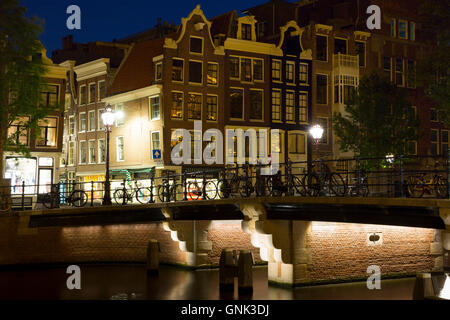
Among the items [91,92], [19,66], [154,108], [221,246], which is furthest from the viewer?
[91,92]

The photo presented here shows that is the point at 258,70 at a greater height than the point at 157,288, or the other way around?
the point at 258,70

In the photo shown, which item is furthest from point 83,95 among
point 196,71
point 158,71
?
point 196,71

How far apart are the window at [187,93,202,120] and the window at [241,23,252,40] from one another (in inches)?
208

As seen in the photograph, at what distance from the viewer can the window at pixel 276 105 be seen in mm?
46781

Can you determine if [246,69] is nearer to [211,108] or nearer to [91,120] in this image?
[211,108]

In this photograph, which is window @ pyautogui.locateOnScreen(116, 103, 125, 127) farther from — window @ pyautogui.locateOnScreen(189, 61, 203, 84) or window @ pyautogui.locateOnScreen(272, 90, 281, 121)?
window @ pyautogui.locateOnScreen(272, 90, 281, 121)

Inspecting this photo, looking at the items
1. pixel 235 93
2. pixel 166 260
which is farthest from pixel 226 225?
pixel 235 93

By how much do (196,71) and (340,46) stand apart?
1138cm

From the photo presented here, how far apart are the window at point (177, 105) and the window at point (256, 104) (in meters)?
4.99

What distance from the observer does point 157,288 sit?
25.0m

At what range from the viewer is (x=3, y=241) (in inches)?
1131

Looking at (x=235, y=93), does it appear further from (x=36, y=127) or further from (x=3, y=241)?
(x=3, y=241)

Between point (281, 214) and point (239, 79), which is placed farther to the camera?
point (239, 79)

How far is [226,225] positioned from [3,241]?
9.03 metres
